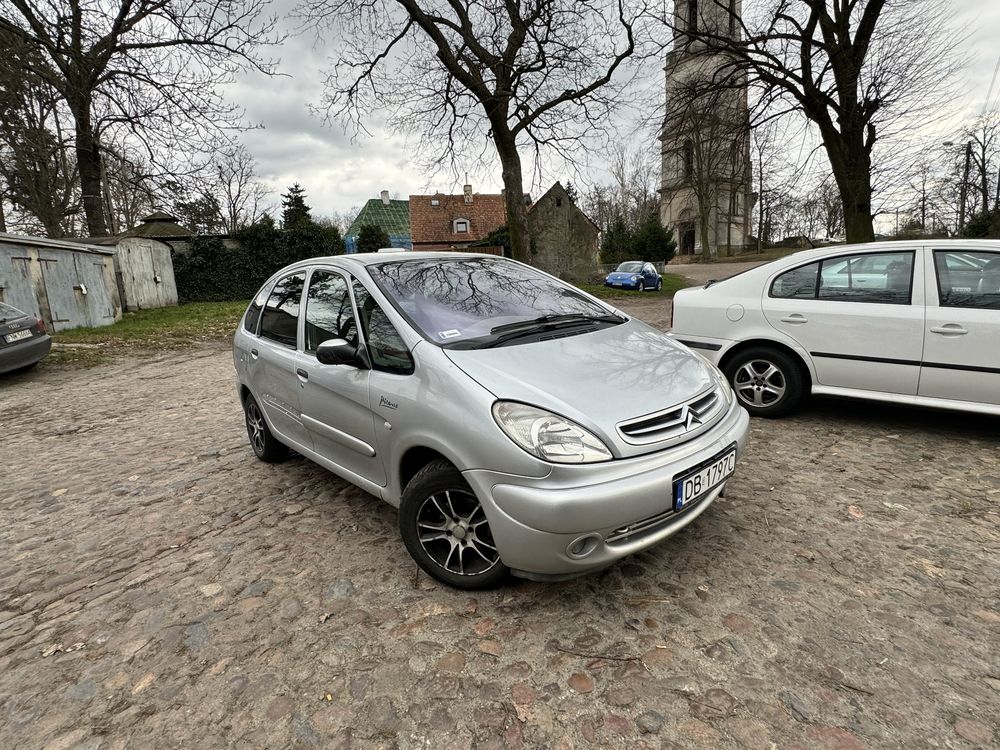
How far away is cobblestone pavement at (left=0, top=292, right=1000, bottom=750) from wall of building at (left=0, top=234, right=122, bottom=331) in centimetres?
1046

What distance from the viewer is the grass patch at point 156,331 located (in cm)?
1175

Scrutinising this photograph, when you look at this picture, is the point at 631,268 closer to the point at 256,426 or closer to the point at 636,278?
the point at 636,278

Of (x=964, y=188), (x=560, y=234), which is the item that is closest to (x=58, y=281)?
(x=560, y=234)

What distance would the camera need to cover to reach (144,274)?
18.5 meters

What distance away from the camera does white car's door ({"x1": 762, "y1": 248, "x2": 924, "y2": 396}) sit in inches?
159

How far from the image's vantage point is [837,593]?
2.40m

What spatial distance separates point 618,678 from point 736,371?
3.52 meters

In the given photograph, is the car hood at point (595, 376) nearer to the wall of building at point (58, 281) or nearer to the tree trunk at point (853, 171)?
the tree trunk at point (853, 171)

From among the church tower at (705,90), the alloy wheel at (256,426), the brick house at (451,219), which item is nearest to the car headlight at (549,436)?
the alloy wheel at (256,426)

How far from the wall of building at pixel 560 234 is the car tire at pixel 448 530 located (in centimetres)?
2862

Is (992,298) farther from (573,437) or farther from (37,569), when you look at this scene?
(37,569)

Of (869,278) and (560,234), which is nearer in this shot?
(869,278)

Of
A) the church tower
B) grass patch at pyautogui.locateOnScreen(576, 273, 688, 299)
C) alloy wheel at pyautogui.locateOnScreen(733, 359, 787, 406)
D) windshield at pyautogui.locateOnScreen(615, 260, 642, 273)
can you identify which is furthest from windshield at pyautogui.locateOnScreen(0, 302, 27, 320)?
windshield at pyautogui.locateOnScreen(615, 260, 642, 273)

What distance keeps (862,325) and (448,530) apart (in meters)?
3.70
